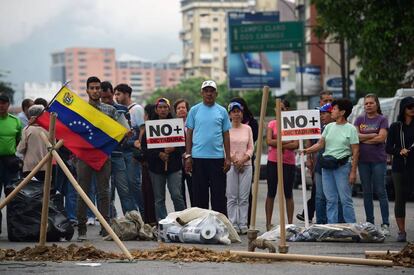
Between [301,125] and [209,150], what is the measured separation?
53.4 inches

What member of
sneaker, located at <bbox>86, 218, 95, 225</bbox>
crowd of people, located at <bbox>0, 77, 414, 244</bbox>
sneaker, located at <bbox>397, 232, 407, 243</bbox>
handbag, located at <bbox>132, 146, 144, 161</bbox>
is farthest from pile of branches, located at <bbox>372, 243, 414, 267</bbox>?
sneaker, located at <bbox>86, 218, 95, 225</bbox>

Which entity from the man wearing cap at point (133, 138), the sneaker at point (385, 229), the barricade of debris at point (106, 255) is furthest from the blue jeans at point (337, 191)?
the barricade of debris at point (106, 255)

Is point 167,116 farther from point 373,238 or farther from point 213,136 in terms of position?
point 373,238

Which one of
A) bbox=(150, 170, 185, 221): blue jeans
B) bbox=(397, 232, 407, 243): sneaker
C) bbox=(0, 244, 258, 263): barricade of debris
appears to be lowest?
bbox=(397, 232, 407, 243): sneaker

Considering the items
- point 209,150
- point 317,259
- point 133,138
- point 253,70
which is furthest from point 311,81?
point 317,259

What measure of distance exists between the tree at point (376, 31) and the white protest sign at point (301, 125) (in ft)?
65.8

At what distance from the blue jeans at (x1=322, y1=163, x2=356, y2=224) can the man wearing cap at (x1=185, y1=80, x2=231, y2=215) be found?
4.20ft

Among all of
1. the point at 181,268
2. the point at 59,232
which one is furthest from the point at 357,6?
the point at 181,268

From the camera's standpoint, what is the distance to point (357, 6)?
1481 inches

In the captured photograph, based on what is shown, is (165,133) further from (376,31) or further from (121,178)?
(376,31)

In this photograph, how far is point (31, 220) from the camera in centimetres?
1616

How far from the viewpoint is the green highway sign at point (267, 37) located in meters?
69.7

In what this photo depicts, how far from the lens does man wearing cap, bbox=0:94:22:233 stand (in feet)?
58.5

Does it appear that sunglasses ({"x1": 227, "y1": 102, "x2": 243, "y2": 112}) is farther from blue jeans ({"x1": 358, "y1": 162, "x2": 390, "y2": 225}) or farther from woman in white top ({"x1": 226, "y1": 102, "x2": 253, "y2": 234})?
blue jeans ({"x1": 358, "y1": 162, "x2": 390, "y2": 225})
